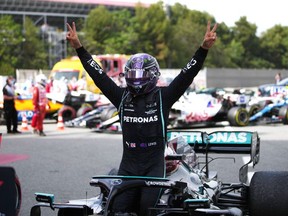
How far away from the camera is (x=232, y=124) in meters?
19.8

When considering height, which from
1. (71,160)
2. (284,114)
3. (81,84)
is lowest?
(71,160)

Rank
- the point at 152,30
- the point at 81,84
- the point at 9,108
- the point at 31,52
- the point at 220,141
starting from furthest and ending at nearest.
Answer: the point at 152,30 → the point at 31,52 → the point at 81,84 → the point at 9,108 → the point at 220,141

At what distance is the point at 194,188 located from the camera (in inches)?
Answer: 237

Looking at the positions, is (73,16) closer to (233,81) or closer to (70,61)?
(233,81)

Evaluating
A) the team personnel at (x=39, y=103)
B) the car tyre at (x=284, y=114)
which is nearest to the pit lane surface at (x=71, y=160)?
the team personnel at (x=39, y=103)

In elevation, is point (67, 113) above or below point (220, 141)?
below

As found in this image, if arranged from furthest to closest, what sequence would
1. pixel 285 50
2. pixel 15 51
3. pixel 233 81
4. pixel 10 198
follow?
1. pixel 285 50
2. pixel 233 81
3. pixel 15 51
4. pixel 10 198

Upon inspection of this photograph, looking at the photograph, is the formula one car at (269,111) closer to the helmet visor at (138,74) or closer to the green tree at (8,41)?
the helmet visor at (138,74)

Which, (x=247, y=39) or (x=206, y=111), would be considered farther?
(x=247, y=39)

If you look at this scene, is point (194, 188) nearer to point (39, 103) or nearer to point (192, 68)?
point (192, 68)

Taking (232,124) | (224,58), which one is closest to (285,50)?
(224,58)

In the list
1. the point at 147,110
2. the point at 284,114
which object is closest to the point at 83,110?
the point at 284,114

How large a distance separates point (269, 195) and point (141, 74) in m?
1.61

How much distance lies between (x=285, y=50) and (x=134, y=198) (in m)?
112
